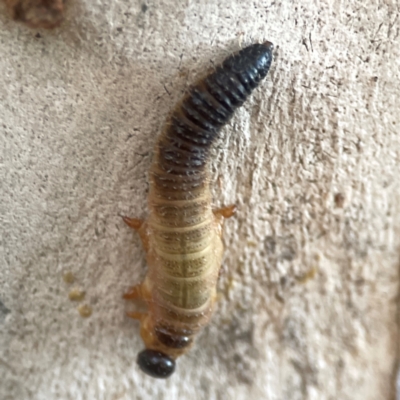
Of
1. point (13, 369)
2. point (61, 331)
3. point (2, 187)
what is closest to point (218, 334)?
point (61, 331)

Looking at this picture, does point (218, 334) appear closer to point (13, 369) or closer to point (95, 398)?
point (95, 398)

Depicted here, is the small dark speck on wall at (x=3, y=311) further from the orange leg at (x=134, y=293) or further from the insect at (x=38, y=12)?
the insect at (x=38, y=12)

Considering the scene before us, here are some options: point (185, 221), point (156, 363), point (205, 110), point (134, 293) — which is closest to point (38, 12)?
point (205, 110)

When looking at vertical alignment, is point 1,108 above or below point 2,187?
above

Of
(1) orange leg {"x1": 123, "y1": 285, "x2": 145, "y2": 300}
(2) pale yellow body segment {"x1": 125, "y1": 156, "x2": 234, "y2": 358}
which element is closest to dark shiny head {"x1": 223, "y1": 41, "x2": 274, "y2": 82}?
(2) pale yellow body segment {"x1": 125, "y1": 156, "x2": 234, "y2": 358}

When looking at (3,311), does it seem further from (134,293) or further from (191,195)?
(191,195)

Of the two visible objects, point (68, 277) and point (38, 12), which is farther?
point (68, 277)
